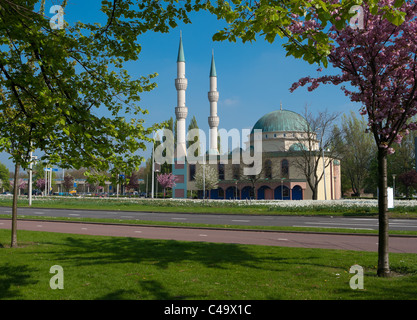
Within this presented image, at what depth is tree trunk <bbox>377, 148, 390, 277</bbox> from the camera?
7.34m

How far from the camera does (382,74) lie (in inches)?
319

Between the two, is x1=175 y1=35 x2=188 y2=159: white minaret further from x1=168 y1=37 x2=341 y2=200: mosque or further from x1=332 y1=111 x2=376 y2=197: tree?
x1=332 y1=111 x2=376 y2=197: tree

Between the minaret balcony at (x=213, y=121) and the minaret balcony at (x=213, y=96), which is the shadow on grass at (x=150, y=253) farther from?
the minaret balcony at (x=213, y=121)

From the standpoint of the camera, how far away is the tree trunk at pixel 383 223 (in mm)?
7344

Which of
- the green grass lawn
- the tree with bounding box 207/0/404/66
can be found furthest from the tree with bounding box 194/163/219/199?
the tree with bounding box 207/0/404/66

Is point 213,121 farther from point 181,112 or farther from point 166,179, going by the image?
point 166,179

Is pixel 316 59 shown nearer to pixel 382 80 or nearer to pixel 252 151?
pixel 382 80

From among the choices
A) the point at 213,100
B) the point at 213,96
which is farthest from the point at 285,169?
the point at 213,96

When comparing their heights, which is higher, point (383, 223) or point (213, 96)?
point (213, 96)

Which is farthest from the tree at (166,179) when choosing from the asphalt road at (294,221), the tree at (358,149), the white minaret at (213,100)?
the asphalt road at (294,221)

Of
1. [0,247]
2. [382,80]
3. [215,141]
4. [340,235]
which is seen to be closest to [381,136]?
[382,80]

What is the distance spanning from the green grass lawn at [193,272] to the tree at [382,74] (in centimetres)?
140

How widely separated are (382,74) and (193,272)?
20.1ft
